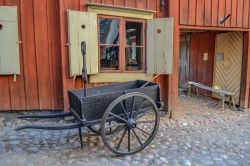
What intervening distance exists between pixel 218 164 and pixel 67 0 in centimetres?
379

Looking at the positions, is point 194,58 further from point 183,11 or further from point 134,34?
point 134,34

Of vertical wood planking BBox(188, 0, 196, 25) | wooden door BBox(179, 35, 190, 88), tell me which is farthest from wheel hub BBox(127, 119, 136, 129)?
wooden door BBox(179, 35, 190, 88)

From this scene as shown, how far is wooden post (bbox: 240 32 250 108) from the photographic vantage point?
243 inches

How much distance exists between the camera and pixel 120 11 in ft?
16.7

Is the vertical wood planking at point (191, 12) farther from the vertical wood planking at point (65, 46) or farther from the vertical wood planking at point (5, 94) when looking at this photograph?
the vertical wood planking at point (5, 94)

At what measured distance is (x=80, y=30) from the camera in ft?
15.8

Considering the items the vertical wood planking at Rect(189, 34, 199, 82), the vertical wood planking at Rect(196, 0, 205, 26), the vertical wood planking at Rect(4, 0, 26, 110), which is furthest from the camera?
the vertical wood planking at Rect(189, 34, 199, 82)

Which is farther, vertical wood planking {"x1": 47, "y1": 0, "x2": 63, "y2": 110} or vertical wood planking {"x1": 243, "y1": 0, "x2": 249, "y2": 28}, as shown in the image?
vertical wood planking {"x1": 243, "y1": 0, "x2": 249, "y2": 28}

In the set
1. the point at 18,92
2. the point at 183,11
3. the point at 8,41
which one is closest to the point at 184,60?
the point at 183,11

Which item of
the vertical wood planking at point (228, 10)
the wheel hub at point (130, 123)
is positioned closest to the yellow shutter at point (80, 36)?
the wheel hub at point (130, 123)

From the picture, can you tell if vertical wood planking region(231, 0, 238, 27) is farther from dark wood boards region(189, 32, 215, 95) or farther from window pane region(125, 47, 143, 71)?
window pane region(125, 47, 143, 71)

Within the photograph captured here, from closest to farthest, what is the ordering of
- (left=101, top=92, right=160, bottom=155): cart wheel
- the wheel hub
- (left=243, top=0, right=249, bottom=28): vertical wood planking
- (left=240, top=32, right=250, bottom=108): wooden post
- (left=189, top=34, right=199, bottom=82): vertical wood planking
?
1. (left=101, top=92, right=160, bottom=155): cart wheel
2. the wheel hub
3. (left=243, top=0, right=249, bottom=28): vertical wood planking
4. (left=240, top=32, right=250, bottom=108): wooden post
5. (left=189, top=34, right=199, bottom=82): vertical wood planking

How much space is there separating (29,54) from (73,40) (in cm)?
90

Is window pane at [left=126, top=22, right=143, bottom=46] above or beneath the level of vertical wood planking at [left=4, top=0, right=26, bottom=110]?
above
